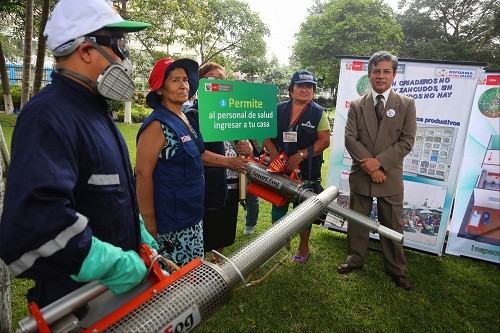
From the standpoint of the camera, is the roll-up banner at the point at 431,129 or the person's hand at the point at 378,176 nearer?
the person's hand at the point at 378,176

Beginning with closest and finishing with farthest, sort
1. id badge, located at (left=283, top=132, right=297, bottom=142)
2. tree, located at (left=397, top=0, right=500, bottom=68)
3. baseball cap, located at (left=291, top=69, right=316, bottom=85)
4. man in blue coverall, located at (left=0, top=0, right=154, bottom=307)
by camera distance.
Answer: man in blue coverall, located at (left=0, top=0, right=154, bottom=307) < baseball cap, located at (left=291, top=69, right=316, bottom=85) < id badge, located at (left=283, top=132, right=297, bottom=142) < tree, located at (left=397, top=0, right=500, bottom=68)

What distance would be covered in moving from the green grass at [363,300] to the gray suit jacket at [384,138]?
42.5 inches

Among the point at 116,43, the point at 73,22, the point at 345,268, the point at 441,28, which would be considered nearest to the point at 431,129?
the point at 345,268

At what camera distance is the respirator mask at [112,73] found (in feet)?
4.37

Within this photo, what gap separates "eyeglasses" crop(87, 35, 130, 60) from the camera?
1.34 meters

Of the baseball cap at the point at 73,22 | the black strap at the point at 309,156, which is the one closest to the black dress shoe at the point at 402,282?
the black strap at the point at 309,156

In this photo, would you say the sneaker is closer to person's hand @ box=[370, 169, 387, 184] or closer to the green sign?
person's hand @ box=[370, 169, 387, 184]

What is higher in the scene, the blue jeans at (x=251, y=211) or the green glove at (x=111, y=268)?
the green glove at (x=111, y=268)

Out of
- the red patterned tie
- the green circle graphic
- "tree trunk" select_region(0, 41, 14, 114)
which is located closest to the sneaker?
the red patterned tie

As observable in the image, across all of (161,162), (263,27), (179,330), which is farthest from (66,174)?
(263,27)

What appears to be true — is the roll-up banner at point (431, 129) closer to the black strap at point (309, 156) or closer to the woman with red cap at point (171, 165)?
the black strap at point (309, 156)

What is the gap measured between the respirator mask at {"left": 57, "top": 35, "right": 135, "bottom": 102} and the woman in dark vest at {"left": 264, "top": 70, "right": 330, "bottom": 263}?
2.26m

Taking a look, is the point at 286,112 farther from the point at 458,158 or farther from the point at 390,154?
the point at 458,158

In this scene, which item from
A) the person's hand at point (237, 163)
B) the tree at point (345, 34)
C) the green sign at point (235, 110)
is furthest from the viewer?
the tree at point (345, 34)
